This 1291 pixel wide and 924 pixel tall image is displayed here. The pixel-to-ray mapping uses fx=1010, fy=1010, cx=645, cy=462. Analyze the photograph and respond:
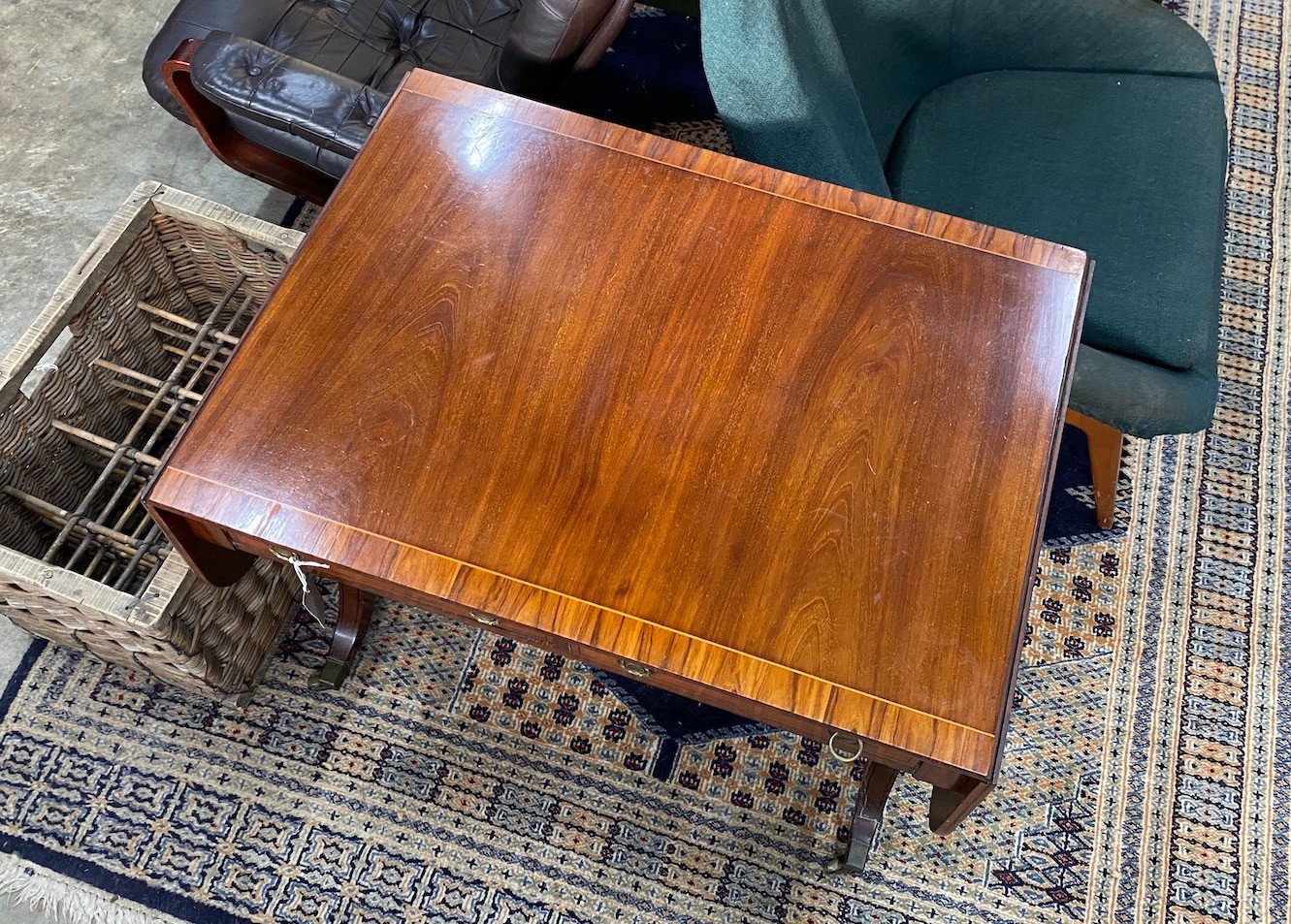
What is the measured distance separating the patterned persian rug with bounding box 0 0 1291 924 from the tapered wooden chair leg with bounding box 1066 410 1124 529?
0.44 ft

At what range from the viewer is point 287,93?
4.35ft

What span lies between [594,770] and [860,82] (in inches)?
41.2

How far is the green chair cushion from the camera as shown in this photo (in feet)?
4.45

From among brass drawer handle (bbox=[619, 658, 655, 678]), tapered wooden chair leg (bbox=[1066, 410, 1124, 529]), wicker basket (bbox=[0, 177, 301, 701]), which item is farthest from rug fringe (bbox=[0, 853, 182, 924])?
tapered wooden chair leg (bbox=[1066, 410, 1124, 529])

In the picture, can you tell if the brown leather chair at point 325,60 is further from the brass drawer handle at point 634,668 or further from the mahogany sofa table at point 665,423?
the brass drawer handle at point 634,668

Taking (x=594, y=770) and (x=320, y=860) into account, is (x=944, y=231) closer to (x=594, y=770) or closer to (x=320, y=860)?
(x=594, y=770)

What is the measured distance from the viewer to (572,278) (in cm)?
107

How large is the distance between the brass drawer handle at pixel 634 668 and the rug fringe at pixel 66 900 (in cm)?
84

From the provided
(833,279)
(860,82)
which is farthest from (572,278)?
(860,82)

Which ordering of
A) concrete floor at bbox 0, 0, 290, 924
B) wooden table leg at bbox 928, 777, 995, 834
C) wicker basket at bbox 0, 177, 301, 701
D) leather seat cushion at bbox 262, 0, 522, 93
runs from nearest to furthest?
wooden table leg at bbox 928, 777, 995, 834, wicker basket at bbox 0, 177, 301, 701, leather seat cushion at bbox 262, 0, 522, 93, concrete floor at bbox 0, 0, 290, 924

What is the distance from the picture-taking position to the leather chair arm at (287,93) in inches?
51.6

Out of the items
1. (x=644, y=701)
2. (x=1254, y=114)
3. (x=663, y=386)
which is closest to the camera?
(x=663, y=386)

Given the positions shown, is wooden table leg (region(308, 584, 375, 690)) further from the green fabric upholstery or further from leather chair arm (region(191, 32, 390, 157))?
the green fabric upholstery

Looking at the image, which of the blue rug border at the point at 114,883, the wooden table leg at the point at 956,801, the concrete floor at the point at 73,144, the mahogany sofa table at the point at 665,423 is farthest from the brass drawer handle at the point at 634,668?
the concrete floor at the point at 73,144
